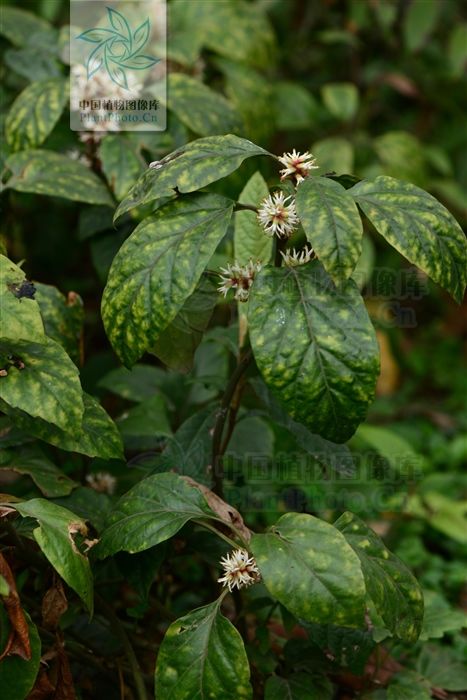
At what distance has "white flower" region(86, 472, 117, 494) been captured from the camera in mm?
1690

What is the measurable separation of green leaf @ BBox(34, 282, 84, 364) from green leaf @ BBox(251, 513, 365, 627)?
54 cm

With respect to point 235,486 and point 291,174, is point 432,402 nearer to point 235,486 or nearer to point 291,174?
point 235,486

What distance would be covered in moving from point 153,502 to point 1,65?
135 cm

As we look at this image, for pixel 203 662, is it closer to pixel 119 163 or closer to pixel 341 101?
pixel 119 163

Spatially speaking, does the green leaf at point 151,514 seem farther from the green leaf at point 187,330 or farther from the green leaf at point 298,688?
the green leaf at point 298,688

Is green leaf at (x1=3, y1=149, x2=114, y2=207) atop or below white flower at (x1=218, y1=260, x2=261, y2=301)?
atop

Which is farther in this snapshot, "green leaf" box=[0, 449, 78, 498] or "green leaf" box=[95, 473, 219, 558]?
"green leaf" box=[0, 449, 78, 498]

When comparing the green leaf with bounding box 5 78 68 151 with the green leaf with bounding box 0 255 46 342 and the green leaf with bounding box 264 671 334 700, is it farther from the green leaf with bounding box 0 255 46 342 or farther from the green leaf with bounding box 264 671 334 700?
the green leaf with bounding box 264 671 334 700

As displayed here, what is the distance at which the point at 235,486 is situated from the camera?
1.73m

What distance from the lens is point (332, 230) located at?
112 centimetres

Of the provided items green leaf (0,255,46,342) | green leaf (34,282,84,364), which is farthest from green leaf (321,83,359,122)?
green leaf (0,255,46,342)

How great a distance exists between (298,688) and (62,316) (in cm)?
74

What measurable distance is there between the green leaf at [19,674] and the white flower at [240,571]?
270mm

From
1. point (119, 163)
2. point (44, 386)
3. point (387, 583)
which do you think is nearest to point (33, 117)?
point (119, 163)
